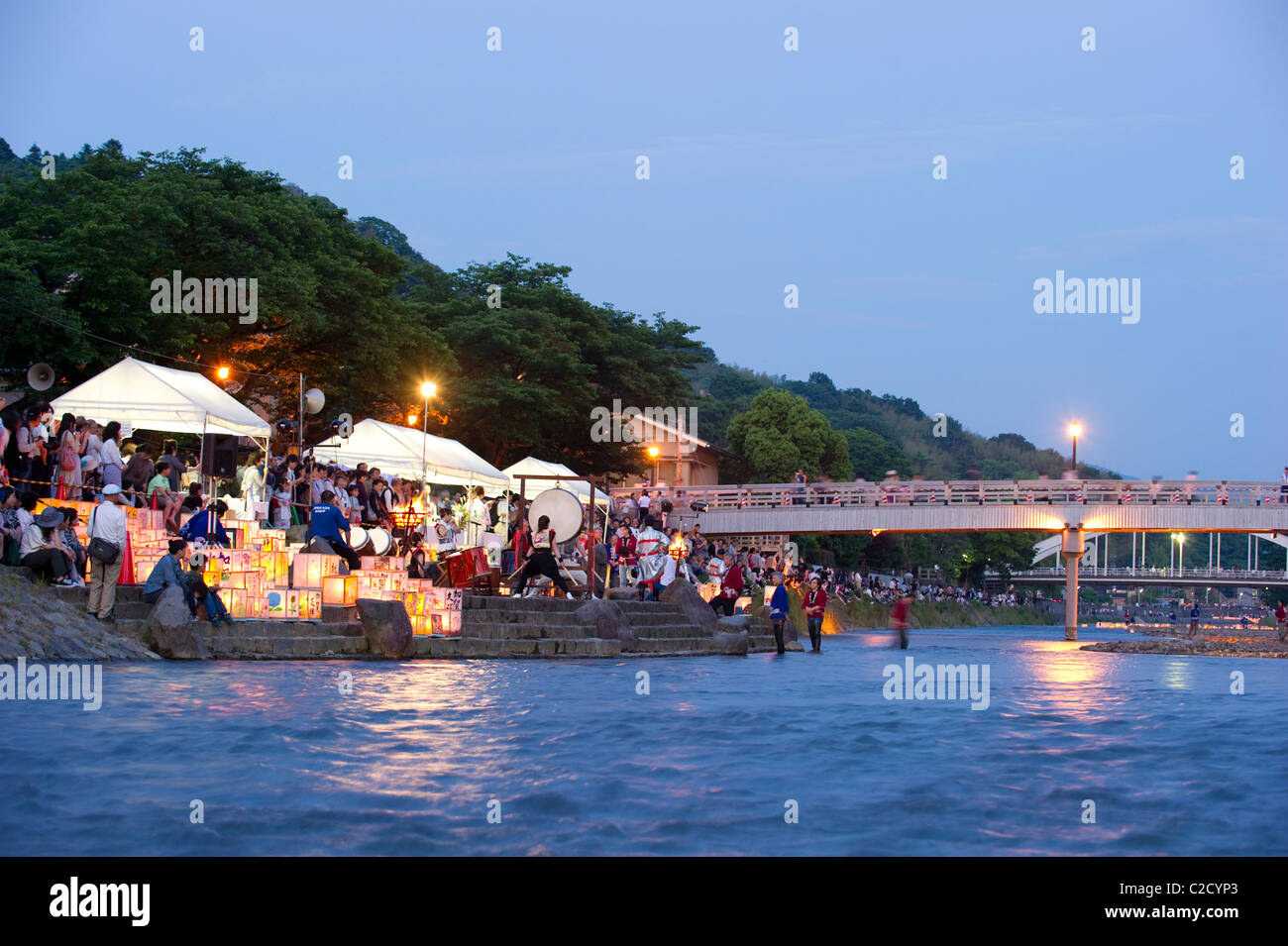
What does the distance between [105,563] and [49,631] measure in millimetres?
998

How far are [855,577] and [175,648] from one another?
47.1 metres

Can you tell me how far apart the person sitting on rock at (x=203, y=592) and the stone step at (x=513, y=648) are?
2.71m

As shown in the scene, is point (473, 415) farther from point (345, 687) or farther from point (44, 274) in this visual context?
point (345, 687)

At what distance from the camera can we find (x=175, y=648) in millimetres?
15688

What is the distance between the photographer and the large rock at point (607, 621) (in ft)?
68.7

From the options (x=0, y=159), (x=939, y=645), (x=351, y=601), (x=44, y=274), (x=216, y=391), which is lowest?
(x=939, y=645)

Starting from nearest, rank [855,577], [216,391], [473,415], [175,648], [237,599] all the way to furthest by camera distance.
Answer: [175,648]
[237,599]
[216,391]
[473,415]
[855,577]

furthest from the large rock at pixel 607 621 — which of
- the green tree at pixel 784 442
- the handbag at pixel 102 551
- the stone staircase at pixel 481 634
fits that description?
the green tree at pixel 784 442

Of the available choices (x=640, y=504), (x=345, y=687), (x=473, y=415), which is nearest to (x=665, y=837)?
(x=345, y=687)

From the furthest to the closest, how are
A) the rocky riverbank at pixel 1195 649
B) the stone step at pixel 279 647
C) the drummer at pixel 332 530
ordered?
the rocky riverbank at pixel 1195 649, the drummer at pixel 332 530, the stone step at pixel 279 647

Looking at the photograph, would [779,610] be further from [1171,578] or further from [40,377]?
[1171,578]

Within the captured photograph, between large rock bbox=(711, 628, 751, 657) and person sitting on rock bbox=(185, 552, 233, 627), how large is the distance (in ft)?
30.7

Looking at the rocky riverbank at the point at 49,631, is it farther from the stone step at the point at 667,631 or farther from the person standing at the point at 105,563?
the stone step at the point at 667,631

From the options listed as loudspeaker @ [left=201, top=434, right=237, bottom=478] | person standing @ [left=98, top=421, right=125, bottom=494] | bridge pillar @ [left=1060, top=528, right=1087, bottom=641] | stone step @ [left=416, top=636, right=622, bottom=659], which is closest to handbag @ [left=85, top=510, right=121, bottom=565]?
person standing @ [left=98, top=421, right=125, bottom=494]
